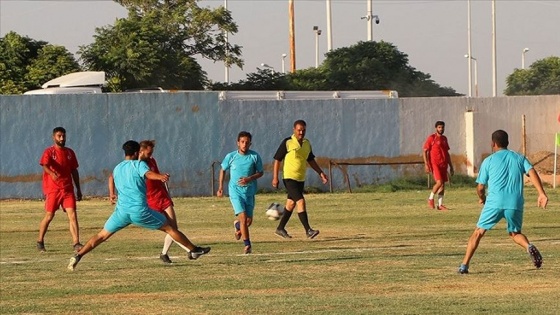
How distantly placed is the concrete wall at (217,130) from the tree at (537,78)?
47501mm

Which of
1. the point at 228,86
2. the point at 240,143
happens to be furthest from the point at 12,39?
the point at 240,143

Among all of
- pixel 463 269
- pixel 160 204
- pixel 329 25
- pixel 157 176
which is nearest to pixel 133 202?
pixel 157 176

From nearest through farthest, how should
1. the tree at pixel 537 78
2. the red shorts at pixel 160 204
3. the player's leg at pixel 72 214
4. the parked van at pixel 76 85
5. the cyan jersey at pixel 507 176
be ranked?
the cyan jersey at pixel 507 176 < the red shorts at pixel 160 204 < the player's leg at pixel 72 214 < the parked van at pixel 76 85 < the tree at pixel 537 78

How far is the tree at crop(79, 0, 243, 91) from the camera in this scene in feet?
182

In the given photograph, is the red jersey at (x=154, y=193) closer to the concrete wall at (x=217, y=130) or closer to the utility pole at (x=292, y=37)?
the concrete wall at (x=217, y=130)

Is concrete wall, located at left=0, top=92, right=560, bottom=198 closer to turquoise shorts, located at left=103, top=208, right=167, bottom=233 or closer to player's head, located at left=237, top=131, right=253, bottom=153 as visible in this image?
player's head, located at left=237, top=131, right=253, bottom=153

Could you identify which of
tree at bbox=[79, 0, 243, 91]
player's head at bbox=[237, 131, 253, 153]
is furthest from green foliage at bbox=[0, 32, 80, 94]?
player's head at bbox=[237, 131, 253, 153]

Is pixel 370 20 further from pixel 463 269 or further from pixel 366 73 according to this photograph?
pixel 463 269

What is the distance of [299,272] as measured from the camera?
652 inches

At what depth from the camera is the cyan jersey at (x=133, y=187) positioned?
16609mm

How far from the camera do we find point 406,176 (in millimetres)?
41344

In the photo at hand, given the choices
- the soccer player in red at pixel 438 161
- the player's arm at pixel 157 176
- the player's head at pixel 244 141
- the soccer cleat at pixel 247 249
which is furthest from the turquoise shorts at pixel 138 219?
the soccer player in red at pixel 438 161

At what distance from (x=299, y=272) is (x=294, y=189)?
559 centimetres

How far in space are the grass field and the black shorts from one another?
31.0 inches
